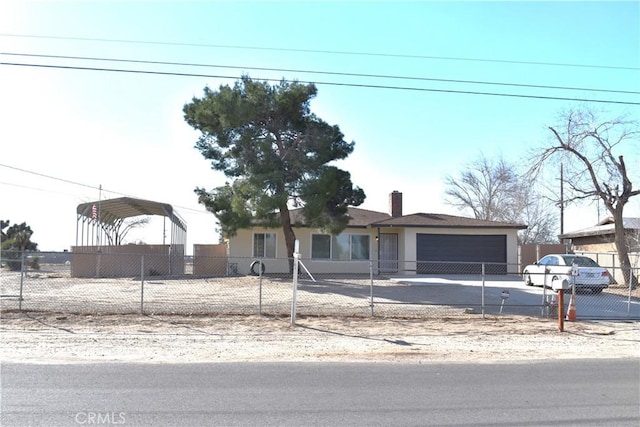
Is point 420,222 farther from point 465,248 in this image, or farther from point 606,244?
point 606,244

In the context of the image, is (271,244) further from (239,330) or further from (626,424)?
(626,424)

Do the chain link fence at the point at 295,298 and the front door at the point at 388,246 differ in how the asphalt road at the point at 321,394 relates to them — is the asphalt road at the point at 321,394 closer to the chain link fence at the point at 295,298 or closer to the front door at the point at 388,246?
the chain link fence at the point at 295,298

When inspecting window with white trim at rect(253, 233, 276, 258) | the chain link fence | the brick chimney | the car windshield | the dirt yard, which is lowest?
the dirt yard

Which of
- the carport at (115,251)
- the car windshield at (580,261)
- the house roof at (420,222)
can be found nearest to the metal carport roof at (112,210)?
the carport at (115,251)

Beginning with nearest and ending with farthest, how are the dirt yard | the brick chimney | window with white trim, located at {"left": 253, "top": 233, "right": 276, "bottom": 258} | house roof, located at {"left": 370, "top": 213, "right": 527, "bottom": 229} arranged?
the dirt yard < house roof, located at {"left": 370, "top": 213, "right": 527, "bottom": 229} < window with white trim, located at {"left": 253, "top": 233, "right": 276, "bottom": 258} < the brick chimney

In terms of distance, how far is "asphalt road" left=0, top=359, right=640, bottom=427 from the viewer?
6.00m

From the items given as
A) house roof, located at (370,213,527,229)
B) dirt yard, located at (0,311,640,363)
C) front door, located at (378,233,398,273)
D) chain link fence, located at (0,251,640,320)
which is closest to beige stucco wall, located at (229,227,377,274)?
front door, located at (378,233,398,273)

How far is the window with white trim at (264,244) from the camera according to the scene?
95.5 ft

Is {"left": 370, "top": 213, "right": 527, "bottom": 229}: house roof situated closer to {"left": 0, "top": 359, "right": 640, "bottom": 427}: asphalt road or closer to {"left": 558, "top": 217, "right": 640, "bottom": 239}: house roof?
{"left": 558, "top": 217, "right": 640, "bottom": 239}: house roof

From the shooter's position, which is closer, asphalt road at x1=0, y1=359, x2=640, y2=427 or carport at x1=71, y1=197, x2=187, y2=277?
asphalt road at x1=0, y1=359, x2=640, y2=427

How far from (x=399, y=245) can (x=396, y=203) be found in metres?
2.53

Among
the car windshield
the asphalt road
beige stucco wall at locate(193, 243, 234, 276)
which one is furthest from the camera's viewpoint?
beige stucco wall at locate(193, 243, 234, 276)

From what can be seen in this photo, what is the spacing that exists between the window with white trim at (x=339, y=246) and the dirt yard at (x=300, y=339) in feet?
50.8

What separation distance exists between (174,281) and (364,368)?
15581 mm
